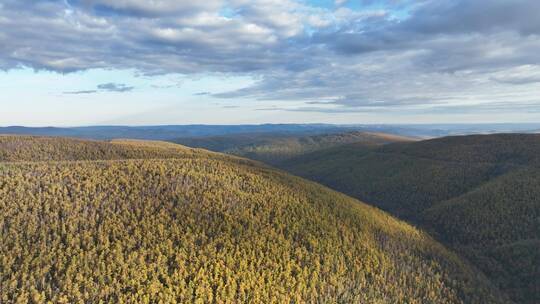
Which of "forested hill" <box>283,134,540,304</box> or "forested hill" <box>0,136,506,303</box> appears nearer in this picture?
"forested hill" <box>0,136,506,303</box>

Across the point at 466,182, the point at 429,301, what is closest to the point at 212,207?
the point at 429,301

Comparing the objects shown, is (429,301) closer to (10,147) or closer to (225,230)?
(225,230)

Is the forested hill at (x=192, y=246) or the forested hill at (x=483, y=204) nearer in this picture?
the forested hill at (x=192, y=246)

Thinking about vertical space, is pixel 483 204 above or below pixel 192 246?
below
